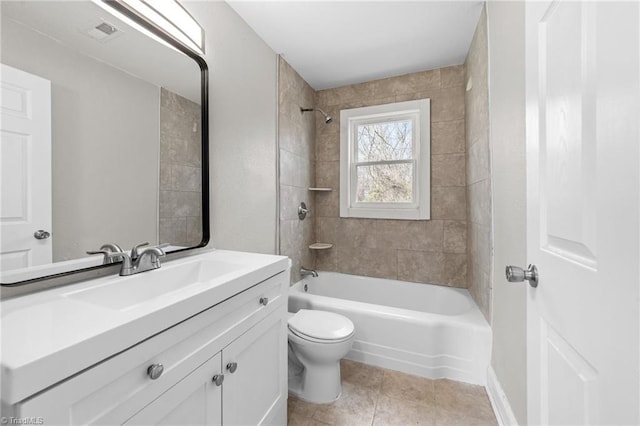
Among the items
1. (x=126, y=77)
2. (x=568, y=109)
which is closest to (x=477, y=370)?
(x=568, y=109)

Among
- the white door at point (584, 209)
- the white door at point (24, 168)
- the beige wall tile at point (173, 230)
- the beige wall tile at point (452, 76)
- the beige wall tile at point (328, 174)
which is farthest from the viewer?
the beige wall tile at point (328, 174)

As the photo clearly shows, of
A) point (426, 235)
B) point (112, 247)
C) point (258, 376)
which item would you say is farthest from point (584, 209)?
point (426, 235)

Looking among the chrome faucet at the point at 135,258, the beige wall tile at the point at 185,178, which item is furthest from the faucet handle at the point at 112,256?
the beige wall tile at the point at 185,178

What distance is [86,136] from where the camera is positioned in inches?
37.8

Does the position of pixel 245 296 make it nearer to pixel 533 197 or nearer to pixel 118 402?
pixel 118 402

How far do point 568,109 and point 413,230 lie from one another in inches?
80.4

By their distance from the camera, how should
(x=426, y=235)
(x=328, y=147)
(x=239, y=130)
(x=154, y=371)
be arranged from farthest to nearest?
(x=328, y=147)
(x=426, y=235)
(x=239, y=130)
(x=154, y=371)

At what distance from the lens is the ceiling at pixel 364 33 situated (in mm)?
1702

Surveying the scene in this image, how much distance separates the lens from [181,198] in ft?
4.48

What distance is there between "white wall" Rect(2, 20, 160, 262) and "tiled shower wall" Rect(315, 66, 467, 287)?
1.88 m

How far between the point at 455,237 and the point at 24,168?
8.87 ft

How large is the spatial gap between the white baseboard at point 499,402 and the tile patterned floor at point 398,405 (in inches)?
1.6

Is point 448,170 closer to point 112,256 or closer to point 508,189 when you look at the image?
point 508,189

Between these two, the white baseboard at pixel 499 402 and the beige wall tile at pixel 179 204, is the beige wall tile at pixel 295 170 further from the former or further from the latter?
the white baseboard at pixel 499 402
